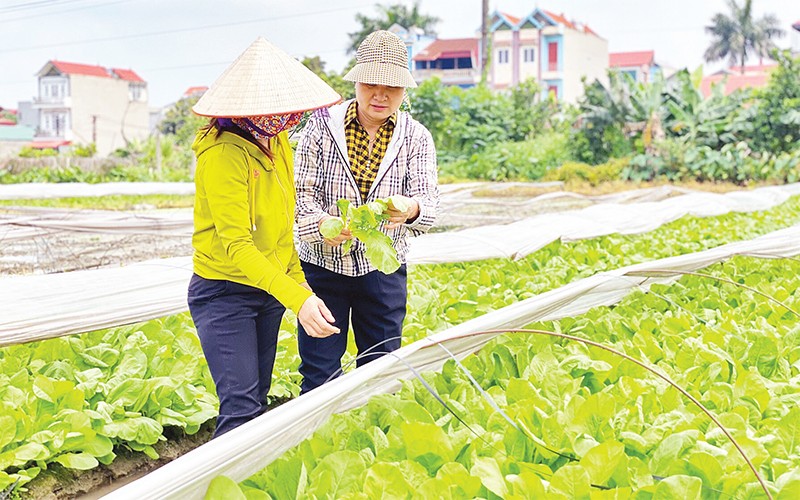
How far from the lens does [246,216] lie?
2.39 metres

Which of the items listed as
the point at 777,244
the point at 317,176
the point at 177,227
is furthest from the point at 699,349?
the point at 177,227

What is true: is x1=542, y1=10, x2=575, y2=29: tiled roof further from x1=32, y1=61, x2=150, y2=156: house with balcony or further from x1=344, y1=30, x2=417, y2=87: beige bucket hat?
x1=344, y1=30, x2=417, y2=87: beige bucket hat

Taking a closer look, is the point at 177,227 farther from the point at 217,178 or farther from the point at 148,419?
the point at 217,178

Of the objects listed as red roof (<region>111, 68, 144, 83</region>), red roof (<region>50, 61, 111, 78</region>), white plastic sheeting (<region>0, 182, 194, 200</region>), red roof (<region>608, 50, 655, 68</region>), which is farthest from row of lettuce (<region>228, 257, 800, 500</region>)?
red roof (<region>608, 50, 655, 68</region>)

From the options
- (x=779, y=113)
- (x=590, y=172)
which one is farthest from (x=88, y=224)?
(x=779, y=113)

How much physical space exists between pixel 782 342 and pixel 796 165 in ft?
52.9

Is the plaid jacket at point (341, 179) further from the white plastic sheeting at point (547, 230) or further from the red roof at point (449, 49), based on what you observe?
the red roof at point (449, 49)

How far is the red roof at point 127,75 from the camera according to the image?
5162 cm

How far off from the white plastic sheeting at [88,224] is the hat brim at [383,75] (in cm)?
433

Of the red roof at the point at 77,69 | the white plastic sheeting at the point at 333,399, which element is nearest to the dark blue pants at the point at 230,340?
the white plastic sheeting at the point at 333,399

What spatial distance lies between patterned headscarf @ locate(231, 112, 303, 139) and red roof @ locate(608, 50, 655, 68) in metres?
55.5

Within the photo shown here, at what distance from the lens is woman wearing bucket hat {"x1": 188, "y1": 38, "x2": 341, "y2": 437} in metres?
2.38

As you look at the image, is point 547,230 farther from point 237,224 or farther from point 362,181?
point 237,224

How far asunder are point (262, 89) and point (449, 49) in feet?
156
